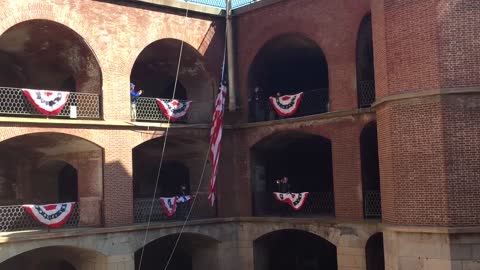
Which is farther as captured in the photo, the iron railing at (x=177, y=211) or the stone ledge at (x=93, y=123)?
the iron railing at (x=177, y=211)

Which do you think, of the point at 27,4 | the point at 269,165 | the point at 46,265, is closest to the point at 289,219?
the point at 269,165

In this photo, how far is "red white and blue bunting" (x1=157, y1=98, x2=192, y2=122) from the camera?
19984 mm

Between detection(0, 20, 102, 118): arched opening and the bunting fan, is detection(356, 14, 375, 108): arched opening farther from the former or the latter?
detection(0, 20, 102, 118): arched opening

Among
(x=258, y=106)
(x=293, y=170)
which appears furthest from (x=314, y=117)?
(x=293, y=170)

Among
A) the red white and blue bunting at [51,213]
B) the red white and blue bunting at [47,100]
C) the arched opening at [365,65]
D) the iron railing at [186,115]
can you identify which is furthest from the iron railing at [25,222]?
the arched opening at [365,65]

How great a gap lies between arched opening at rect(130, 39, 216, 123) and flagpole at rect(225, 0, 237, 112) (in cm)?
79

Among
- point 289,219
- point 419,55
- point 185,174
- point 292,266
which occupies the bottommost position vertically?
point 292,266

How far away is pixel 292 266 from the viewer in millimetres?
22375

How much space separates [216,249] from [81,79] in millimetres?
7690

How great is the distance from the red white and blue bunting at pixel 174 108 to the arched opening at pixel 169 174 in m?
0.94

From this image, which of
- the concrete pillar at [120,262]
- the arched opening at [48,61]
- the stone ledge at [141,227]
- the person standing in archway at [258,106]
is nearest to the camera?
the stone ledge at [141,227]

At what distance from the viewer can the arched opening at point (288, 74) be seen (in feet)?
67.2

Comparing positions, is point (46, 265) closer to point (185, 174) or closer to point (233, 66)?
point (185, 174)

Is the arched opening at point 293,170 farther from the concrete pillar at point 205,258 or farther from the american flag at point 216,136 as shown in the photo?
the concrete pillar at point 205,258
